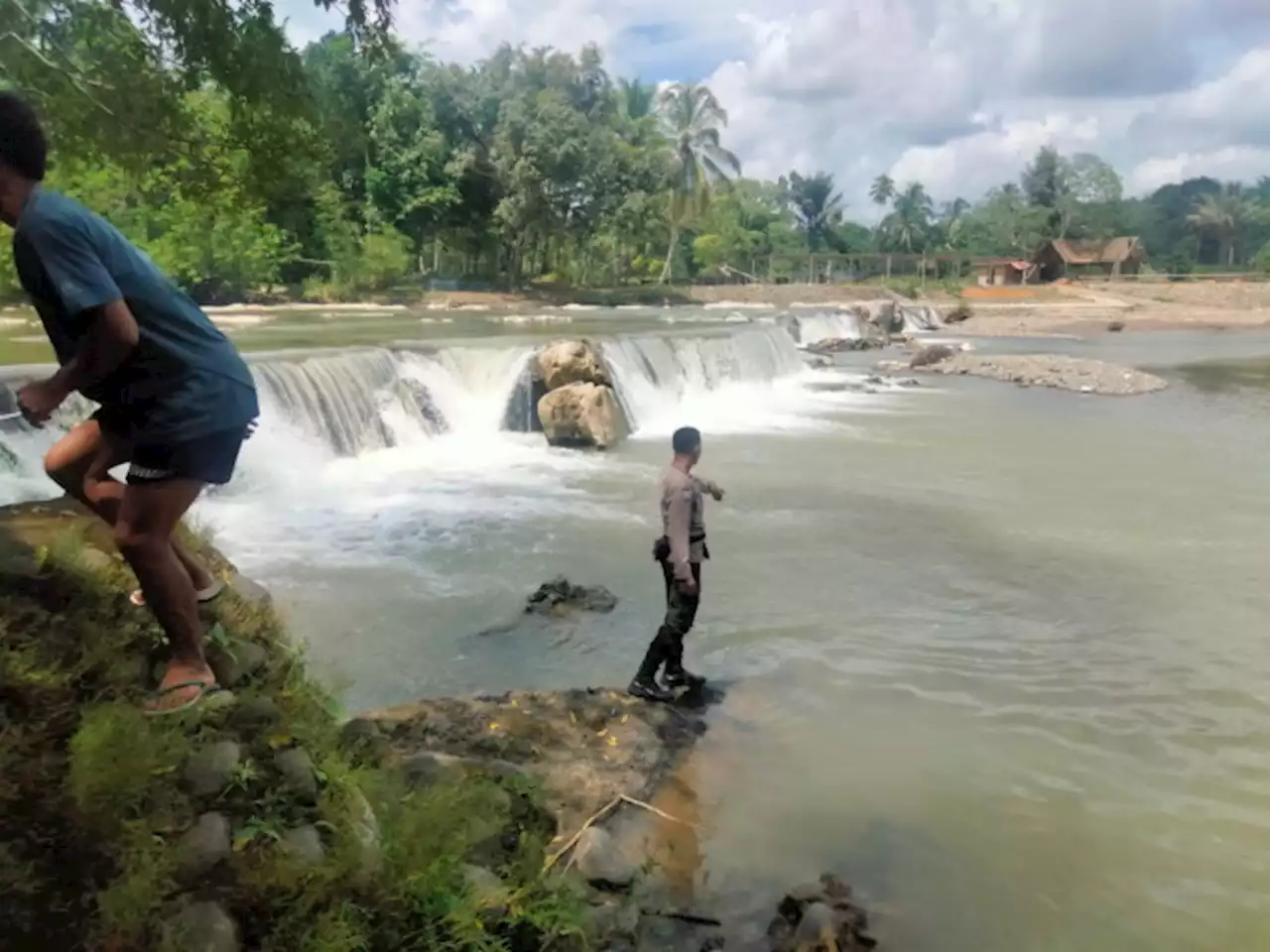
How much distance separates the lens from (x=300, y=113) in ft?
26.9

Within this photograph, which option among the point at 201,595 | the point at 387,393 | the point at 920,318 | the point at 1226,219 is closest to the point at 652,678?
the point at 201,595

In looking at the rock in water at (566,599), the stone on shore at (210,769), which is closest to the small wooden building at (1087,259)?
the rock in water at (566,599)

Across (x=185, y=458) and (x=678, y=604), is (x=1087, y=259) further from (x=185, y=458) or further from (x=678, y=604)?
(x=185, y=458)

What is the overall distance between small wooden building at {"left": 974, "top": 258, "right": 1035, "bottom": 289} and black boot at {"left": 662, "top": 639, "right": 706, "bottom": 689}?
5917cm

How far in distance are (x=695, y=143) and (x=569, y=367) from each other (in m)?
41.7

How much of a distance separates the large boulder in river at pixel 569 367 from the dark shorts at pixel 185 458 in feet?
40.1

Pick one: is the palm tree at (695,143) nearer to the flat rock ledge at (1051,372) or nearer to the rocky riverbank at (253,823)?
the flat rock ledge at (1051,372)

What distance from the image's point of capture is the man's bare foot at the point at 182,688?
299 cm

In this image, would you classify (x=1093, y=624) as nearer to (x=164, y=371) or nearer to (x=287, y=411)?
(x=164, y=371)

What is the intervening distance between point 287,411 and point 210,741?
32.4 ft

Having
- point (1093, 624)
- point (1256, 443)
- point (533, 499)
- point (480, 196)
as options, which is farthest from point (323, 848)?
point (480, 196)

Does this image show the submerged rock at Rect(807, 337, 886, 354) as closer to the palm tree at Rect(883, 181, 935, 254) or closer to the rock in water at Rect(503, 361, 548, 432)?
the rock in water at Rect(503, 361, 548, 432)

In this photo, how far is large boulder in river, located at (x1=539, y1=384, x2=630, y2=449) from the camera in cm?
1448

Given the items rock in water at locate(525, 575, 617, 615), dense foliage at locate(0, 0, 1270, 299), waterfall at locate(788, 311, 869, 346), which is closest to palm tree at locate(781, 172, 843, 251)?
dense foliage at locate(0, 0, 1270, 299)
